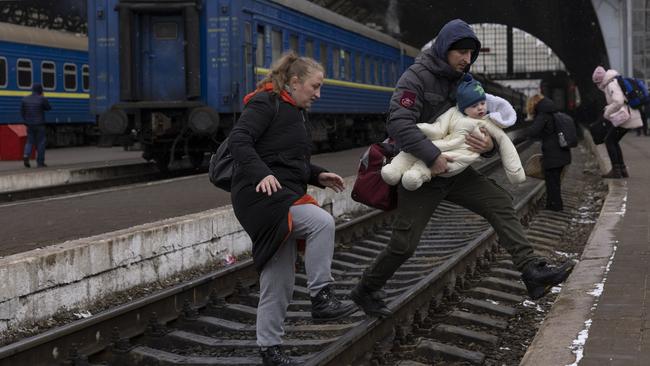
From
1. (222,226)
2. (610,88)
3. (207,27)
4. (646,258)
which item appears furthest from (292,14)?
(646,258)

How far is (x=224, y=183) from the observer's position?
16.1 ft

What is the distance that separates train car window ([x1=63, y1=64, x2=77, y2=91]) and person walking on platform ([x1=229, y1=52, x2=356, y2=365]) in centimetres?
2503

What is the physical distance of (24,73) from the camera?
26328 mm

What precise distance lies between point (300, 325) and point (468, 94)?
6.11 ft

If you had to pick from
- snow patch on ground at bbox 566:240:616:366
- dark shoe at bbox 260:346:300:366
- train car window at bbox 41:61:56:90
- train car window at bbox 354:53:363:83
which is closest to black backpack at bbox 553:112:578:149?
snow patch on ground at bbox 566:240:616:366

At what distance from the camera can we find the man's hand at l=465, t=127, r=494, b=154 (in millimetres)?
5254

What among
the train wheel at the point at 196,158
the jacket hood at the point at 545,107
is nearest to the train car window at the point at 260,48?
the train wheel at the point at 196,158

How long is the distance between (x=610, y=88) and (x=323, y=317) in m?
9.86

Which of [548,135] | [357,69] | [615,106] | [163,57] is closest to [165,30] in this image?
[163,57]

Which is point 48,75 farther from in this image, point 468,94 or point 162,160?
point 468,94

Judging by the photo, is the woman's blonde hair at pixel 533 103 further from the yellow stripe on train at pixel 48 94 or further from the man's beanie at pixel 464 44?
the yellow stripe on train at pixel 48 94

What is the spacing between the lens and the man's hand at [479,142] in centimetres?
525

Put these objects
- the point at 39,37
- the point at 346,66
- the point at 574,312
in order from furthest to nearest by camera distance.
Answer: the point at 39,37, the point at 346,66, the point at 574,312

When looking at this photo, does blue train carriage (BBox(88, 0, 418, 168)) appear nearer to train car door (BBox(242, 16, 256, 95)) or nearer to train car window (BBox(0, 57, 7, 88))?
train car door (BBox(242, 16, 256, 95))
